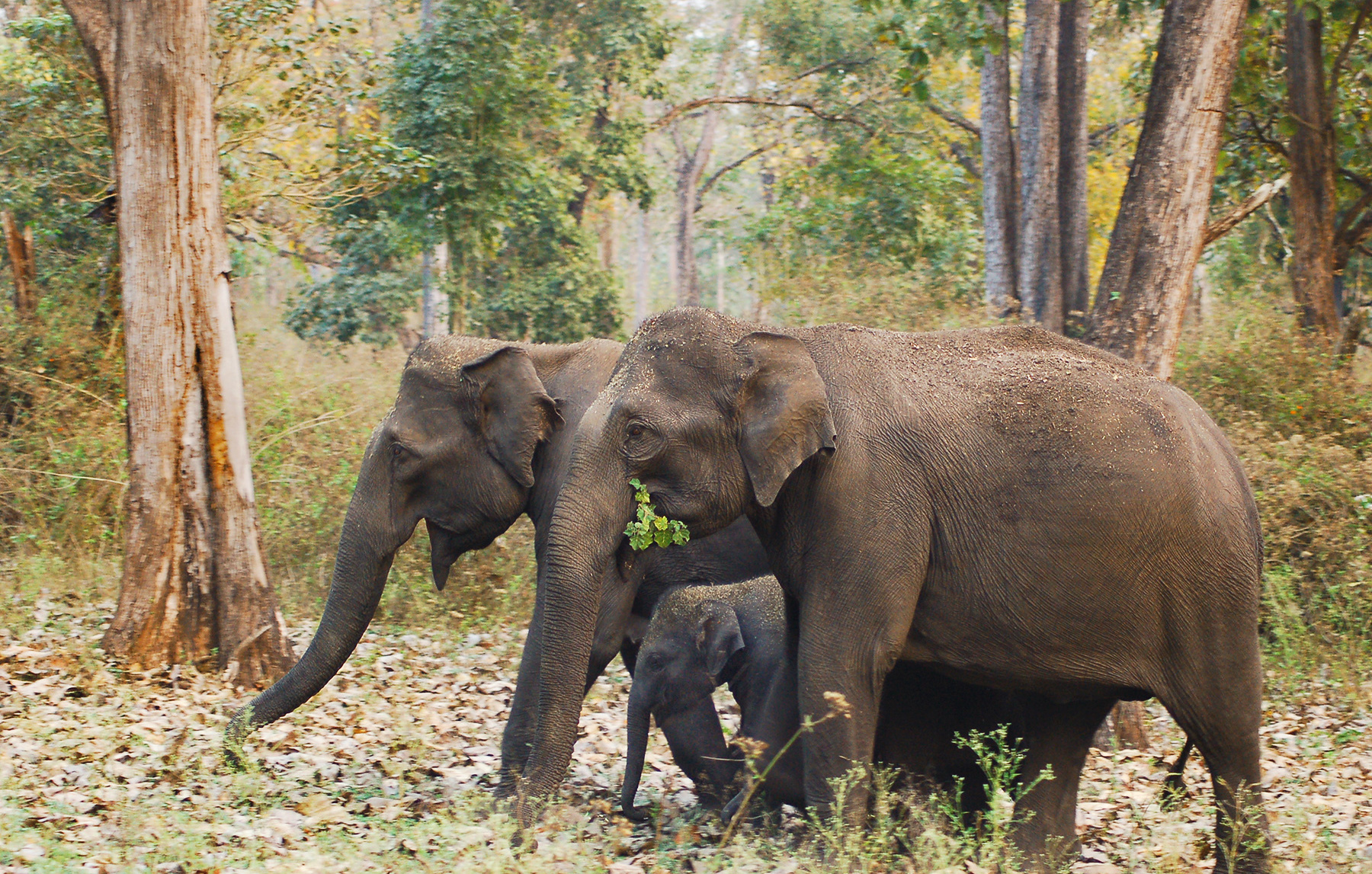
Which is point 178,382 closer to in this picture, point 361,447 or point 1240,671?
point 361,447

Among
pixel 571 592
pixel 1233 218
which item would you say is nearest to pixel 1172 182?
pixel 1233 218

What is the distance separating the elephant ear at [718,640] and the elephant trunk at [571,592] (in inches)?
46.4

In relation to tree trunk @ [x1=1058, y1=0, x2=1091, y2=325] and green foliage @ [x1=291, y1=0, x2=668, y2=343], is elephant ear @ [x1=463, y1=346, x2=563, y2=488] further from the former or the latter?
green foliage @ [x1=291, y1=0, x2=668, y2=343]

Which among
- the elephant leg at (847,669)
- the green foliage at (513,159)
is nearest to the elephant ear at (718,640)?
the elephant leg at (847,669)

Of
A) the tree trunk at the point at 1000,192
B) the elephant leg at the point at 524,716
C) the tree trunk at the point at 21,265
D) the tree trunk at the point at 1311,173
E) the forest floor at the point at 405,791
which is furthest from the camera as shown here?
the tree trunk at the point at 21,265

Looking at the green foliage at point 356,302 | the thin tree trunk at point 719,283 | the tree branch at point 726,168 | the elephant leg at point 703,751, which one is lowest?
the elephant leg at point 703,751

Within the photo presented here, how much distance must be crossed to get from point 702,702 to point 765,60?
19914 mm

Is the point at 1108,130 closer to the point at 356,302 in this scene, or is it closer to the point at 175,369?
the point at 356,302

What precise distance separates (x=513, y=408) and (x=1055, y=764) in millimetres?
2943

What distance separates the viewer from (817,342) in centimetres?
530

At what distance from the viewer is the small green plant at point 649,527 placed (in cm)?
501

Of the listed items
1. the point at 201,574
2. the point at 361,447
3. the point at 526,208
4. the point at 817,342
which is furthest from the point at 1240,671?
the point at 526,208

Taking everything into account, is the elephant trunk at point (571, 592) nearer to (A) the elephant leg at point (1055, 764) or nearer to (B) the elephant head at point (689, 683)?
(B) the elephant head at point (689, 683)

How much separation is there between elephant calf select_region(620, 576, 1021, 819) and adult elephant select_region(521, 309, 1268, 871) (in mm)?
587
